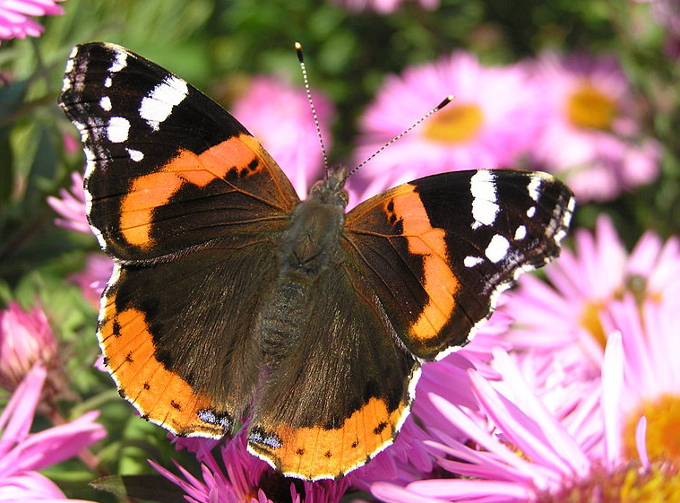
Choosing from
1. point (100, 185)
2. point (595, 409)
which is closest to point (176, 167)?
point (100, 185)

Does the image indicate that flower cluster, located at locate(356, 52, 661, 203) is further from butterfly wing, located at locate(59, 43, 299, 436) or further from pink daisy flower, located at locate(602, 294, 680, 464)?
butterfly wing, located at locate(59, 43, 299, 436)

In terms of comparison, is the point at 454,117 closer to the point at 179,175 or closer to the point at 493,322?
the point at 493,322

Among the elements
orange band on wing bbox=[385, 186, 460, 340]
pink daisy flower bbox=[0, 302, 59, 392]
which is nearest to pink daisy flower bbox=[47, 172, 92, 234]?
pink daisy flower bbox=[0, 302, 59, 392]

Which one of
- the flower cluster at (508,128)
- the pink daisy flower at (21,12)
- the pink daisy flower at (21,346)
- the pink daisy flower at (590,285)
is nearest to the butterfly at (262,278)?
the pink daisy flower at (21,12)

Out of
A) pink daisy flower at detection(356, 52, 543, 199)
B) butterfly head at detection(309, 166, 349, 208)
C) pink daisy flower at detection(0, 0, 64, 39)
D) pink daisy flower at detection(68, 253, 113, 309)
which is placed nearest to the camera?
pink daisy flower at detection(0, 0, 64, 39)

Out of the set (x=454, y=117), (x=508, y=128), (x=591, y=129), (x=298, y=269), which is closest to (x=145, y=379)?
(x=298, y=269)
